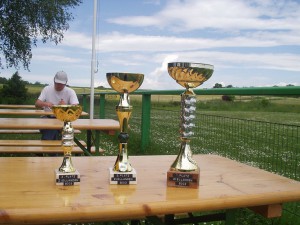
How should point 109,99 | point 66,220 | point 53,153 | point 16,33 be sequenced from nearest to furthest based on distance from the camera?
point 66,220
point 53,153
point 109,99
point 16,33

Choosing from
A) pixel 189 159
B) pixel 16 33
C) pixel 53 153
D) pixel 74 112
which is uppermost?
pixel 16 33

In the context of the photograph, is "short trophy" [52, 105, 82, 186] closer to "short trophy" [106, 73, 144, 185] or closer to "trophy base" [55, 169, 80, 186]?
"trophy base" [55, 169, 80, 186]

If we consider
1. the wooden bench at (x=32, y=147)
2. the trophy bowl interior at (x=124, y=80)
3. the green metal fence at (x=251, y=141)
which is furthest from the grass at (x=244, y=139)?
the trophy bowl interior at (x=124, y=80)

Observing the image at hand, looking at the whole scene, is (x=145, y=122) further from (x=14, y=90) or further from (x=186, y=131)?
(x=14, y=90)

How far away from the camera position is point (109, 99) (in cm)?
1177

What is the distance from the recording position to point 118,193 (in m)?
1.57

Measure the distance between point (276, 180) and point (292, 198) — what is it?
203 mm

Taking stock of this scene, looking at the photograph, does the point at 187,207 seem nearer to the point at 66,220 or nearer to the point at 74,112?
the point at 66,220

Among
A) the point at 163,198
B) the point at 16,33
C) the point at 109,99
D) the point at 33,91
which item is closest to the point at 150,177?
the point at 163,198

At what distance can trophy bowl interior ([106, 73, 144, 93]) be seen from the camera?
1751 millimetres

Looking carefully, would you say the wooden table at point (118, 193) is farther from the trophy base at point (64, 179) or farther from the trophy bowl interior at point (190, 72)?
the trophy bowl interior at point (190, 72)

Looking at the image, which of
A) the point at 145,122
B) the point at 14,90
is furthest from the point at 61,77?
the point at 14,90

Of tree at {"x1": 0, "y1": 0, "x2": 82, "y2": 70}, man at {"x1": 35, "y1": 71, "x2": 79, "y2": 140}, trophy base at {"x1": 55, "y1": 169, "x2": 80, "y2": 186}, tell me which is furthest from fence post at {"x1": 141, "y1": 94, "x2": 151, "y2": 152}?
tree at {"x1": 0, "y1": 0, "x2": 82, "y2": 70}

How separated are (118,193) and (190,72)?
559mm
